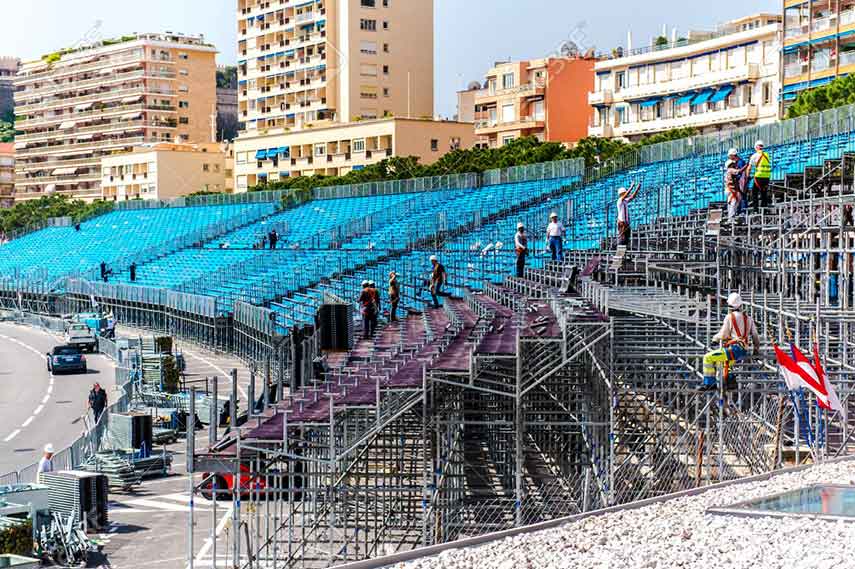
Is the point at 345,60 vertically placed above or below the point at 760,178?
above

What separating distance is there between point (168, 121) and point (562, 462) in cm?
13881

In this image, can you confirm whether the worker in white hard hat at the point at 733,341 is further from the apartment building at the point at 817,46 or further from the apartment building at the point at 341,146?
the apartment building at the point at 341,146

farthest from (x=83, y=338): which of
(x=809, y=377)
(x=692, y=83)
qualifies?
(x=809, y=377)

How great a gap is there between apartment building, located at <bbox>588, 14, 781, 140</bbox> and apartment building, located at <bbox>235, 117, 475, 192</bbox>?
461 inches

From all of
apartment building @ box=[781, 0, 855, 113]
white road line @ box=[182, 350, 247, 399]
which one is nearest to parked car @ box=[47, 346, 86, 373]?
white road line @ box=[182, 350, 247, 399]

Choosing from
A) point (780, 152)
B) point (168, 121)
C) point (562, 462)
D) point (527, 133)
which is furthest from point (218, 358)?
point (168, 121)

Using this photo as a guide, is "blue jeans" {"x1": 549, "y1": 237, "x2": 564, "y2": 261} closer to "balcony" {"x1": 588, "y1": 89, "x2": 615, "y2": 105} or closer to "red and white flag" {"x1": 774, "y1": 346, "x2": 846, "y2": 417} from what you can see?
"red and white flag" {"x1": 774, "y1": 346, "x2": 846, "y2": 417}

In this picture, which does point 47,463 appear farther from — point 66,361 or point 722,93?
point 722,93

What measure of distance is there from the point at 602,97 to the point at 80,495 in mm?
73891

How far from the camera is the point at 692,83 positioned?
86250mm

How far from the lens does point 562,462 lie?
67.3 feet

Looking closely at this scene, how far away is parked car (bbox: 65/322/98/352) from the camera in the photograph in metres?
58.7

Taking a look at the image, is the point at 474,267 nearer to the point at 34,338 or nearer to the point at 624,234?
the point at 624,234

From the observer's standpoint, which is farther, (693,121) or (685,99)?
(685,99)
